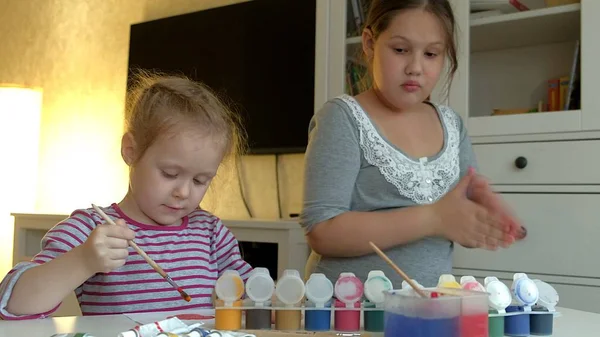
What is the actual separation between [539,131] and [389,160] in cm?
87

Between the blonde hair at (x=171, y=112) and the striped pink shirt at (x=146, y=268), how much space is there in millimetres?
123

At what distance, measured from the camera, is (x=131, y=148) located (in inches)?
38.5

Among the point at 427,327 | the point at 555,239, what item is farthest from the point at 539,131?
the point at 427,327

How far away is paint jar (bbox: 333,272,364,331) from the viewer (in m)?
0.70

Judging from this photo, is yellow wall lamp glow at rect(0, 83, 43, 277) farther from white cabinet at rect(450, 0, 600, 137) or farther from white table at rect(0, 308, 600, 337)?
white table at rect(0, 308, 600, 337)

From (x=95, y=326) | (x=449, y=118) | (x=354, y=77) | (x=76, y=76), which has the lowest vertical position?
(x=95, y=326)

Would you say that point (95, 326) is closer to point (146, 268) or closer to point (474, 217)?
point (146, 268)

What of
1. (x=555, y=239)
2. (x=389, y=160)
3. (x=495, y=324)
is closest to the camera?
(x=495, y=324)

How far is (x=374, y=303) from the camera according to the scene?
70 centimetres

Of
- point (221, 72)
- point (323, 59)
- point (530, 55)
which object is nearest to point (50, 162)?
point (221, 72)

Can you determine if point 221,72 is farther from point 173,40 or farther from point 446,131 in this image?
point 446,131

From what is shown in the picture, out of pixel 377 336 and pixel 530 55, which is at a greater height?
pixel 530 55

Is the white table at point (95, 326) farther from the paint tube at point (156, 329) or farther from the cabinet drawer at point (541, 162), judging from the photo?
the cabinet drawer at point (541, 162)

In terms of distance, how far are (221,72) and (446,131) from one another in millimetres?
1809
